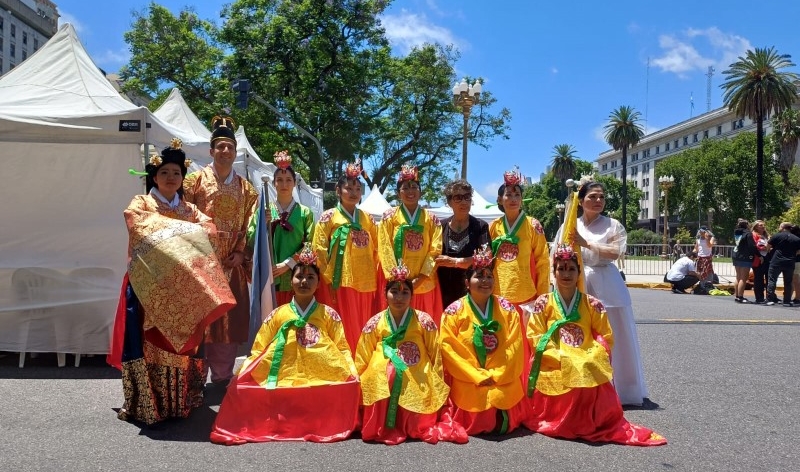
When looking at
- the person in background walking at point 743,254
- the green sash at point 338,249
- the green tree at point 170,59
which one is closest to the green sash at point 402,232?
the green sash at point 338,249

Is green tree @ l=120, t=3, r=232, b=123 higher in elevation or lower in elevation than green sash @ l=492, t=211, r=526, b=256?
higher

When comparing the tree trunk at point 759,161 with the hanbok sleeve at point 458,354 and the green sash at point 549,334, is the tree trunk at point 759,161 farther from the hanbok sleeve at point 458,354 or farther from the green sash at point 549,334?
the hanbok sleeve at point 458,354

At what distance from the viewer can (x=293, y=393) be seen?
373cm

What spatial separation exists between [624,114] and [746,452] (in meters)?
57.4

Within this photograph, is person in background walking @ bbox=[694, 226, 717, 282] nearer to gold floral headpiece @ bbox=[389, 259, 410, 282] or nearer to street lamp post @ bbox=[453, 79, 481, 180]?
Result: street lamp post @ bbox=[453, 79, 481, 180]

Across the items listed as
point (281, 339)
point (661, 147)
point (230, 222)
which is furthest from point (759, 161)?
point (661, 147)

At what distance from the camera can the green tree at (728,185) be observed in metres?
47.9

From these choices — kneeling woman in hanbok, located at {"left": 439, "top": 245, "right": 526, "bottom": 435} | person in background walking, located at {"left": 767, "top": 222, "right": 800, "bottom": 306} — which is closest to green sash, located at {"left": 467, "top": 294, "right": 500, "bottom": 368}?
kneeling woman in hanbok, located at {"left": 439, "top": 245, "right": 526, "bottom": 435}

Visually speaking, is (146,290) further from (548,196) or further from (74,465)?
(548,196)

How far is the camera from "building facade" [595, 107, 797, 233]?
69.6 meters

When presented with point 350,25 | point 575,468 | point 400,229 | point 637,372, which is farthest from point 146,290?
point 350,25

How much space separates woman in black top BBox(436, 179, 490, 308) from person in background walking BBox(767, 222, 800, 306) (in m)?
→ 9.54

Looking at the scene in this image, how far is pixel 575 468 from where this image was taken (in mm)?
3230

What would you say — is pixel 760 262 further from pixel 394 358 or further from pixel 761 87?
pixel 761 87
